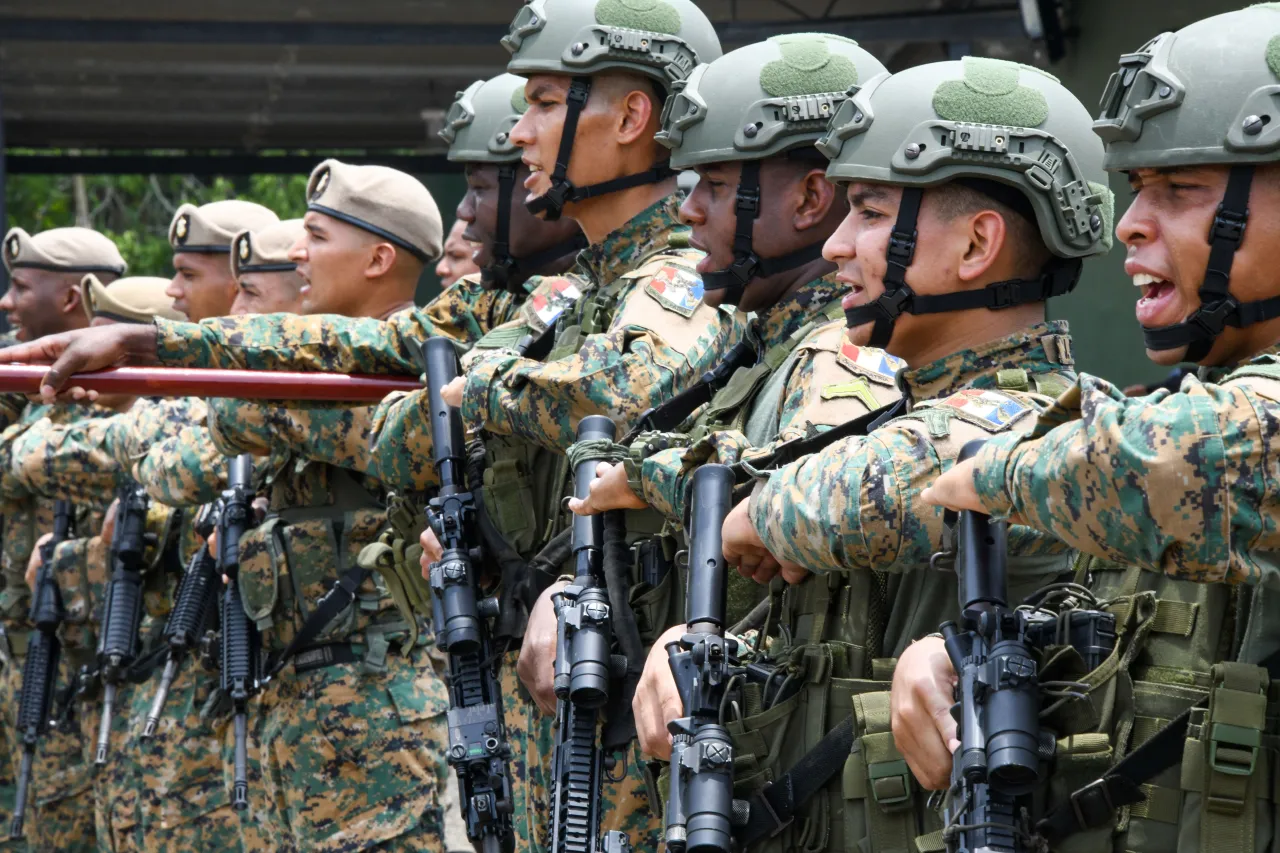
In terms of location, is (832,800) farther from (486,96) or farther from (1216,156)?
(486,96)

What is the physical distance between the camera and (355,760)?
650 centimetres

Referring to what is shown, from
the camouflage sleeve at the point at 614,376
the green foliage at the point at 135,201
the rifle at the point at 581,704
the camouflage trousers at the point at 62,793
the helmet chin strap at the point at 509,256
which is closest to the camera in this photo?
the rifle at the point at 581,704

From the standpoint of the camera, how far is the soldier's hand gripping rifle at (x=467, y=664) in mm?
5227

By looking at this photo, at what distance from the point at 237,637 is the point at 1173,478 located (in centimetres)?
481

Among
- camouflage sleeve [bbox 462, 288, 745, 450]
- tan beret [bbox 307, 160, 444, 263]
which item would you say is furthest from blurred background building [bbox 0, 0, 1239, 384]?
camouflage sleeve [bbox 462, 288, 745, 450]

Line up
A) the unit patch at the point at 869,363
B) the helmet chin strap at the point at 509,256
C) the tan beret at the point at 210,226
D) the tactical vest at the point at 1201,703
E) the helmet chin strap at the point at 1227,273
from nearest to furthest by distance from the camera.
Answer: the tactical vest at the point at 1201,703, the helmet chin strap at the point at 1227,273, the unit patch at the point at 869,363, the helmet chin strap at the point at 509,256, the tan beret at the point at 210,226

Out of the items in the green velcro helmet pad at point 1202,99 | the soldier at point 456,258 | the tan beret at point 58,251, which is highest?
the tan beret at point 58,251

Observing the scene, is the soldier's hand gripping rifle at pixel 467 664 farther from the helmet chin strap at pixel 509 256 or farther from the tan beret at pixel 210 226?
the tan beret at pixel 210 226

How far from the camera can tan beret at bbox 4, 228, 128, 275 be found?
9.19m

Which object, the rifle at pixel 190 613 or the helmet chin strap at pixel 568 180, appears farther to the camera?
the rifle at pixel 190 613

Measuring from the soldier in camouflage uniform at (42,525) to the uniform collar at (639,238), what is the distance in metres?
3.84

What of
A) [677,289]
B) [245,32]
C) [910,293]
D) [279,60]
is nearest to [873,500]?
[910,293]

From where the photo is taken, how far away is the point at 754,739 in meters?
3.72

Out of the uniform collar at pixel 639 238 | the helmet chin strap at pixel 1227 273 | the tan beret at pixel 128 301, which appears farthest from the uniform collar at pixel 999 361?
the tan beret at pixel 128 301
